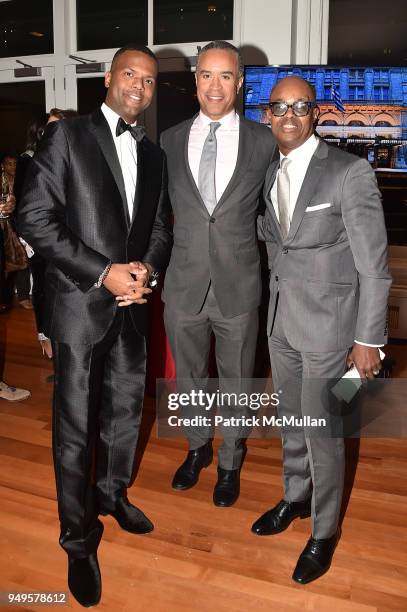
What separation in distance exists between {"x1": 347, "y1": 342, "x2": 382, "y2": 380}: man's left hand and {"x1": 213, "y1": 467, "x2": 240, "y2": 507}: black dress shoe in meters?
0.91

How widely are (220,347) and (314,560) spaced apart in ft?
2.97

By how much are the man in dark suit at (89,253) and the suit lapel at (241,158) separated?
28 cm

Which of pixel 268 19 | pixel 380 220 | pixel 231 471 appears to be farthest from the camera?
pixel 268 19

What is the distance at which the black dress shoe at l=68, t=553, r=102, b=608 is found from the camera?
1839mm

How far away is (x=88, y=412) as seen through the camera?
188 cm

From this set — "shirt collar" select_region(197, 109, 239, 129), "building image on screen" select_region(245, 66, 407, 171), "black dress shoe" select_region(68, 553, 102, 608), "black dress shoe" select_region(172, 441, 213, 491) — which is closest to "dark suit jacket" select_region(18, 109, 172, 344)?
"shirt collar" select_region(197, 109, 239, 129)

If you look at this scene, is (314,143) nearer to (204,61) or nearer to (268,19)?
(204,61)

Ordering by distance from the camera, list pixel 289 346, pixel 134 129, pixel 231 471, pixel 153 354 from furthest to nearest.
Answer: pixel 153 354
pixel 231 471
pixel 289 346
pixel 134 129

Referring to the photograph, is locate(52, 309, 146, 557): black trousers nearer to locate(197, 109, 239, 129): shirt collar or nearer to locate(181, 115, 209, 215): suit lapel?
locate(181, 115, 209, 215): suit lapel

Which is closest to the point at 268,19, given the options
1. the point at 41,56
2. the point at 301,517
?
the point at 41,56

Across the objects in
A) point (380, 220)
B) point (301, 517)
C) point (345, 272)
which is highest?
point (380, 220)

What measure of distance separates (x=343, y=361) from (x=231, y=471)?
871 mm

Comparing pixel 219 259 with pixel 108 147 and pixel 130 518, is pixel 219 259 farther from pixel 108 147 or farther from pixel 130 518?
pixel 130 518

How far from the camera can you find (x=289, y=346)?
2.03 metres
